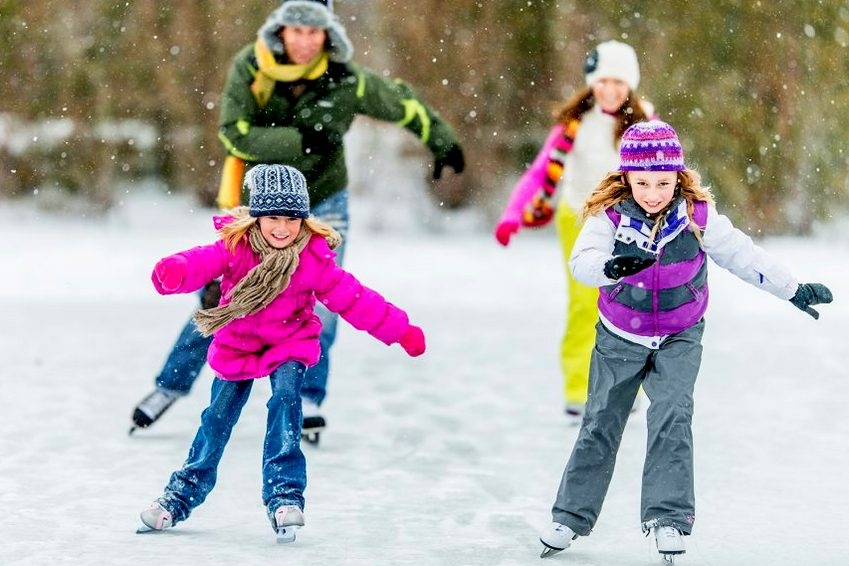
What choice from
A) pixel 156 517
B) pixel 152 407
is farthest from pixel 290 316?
pixel 152 407

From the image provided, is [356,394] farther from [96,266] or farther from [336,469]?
[96,266]

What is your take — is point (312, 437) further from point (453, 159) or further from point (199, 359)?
point (453, 159)

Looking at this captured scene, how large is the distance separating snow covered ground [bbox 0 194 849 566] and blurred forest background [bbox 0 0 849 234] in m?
1.88

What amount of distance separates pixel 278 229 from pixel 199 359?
72.5 inches

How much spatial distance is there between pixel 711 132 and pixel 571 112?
7087 millimetres

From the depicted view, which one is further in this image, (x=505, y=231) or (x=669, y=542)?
(x=505, y=231)

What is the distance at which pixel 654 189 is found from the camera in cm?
420

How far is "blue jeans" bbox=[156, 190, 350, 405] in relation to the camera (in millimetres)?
6086

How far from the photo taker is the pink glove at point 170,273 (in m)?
4.21

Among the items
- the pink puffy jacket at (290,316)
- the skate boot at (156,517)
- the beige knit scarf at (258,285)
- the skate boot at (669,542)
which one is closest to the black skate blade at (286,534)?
the skate boot at (156,517)

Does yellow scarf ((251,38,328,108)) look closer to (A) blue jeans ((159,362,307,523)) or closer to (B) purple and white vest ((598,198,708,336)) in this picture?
(A) blue jeans ((159,362,307,523))

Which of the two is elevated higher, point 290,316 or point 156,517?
point 290,316

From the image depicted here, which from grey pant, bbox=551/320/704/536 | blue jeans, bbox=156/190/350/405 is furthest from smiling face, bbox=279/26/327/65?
grey pant, bbox=551/320/704/536

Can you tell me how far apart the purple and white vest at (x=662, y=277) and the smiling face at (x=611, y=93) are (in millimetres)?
2269
